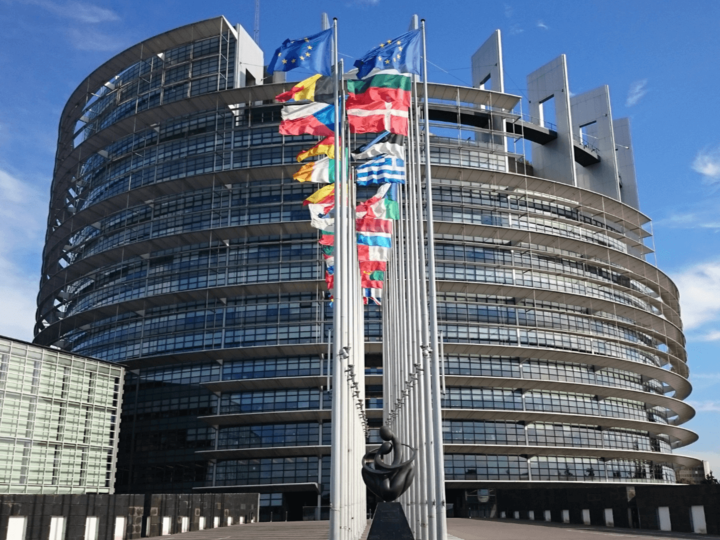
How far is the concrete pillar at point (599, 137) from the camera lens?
304ft

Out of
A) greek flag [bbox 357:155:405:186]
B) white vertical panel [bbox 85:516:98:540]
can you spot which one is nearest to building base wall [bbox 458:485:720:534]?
greek flag [bbox 357:155:405:186]

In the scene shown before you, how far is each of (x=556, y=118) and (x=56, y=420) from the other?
218 feet

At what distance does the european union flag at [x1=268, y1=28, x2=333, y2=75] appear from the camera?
27.6 m

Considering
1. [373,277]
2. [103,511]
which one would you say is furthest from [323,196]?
[103,511]

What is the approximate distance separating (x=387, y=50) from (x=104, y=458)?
151ft

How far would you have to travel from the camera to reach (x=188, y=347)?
74750 mm

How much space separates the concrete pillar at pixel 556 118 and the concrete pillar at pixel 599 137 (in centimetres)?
449

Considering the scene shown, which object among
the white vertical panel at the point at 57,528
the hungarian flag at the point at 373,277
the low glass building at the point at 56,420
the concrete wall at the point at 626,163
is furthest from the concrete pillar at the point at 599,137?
the white vertical panel at the point at 57,528

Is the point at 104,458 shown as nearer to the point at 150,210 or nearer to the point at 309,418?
the point at 309,418

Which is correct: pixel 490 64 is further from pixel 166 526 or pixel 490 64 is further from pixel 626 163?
pixel 166 526

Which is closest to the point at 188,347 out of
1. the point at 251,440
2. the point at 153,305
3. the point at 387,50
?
the point at 153,305

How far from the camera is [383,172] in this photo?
3080 centimetres

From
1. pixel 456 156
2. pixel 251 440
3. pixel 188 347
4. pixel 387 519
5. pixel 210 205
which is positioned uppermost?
pixel 456 156

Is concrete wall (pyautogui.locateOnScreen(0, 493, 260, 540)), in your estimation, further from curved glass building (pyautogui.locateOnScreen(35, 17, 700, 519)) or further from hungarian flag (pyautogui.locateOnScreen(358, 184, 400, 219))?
curved glass building (pyautogui.locateOnScreen(35, 17, 700, 519))
